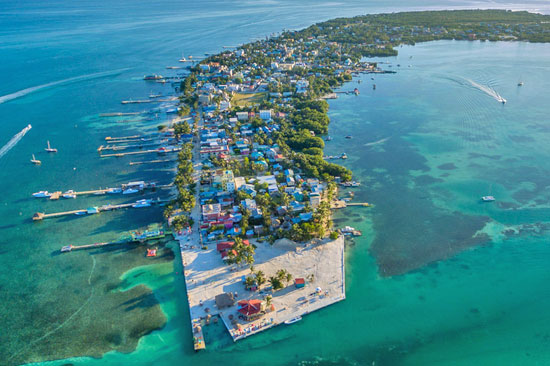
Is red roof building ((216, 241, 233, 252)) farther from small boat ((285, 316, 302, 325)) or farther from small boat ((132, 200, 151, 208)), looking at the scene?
small boat ((132, 200, 151, 208))

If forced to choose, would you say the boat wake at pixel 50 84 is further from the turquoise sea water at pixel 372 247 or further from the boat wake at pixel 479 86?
the boat wake at pixel 479 86

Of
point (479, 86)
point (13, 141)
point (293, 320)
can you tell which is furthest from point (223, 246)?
point (479, 86)

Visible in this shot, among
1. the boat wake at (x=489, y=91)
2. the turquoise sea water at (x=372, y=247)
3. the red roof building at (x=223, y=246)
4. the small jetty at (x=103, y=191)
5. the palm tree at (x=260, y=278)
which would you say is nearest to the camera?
the turquoise sea water at (x=372, y=247)

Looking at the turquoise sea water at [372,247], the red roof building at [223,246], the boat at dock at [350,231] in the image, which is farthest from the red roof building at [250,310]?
the boat at dock at [350,231]

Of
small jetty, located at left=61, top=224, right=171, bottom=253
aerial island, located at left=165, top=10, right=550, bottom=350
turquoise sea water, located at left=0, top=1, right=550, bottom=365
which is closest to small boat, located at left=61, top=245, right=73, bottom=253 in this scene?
small jetty, located at left=61, top=224, right=171, bottom=253

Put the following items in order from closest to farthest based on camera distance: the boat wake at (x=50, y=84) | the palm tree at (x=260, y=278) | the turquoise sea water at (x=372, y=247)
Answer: the turquoise sea water at (x=372, y=247)
the palm tree at (x=260, y=278)
the boat wake at (x=50, y=84)

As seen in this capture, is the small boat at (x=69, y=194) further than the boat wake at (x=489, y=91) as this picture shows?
No
